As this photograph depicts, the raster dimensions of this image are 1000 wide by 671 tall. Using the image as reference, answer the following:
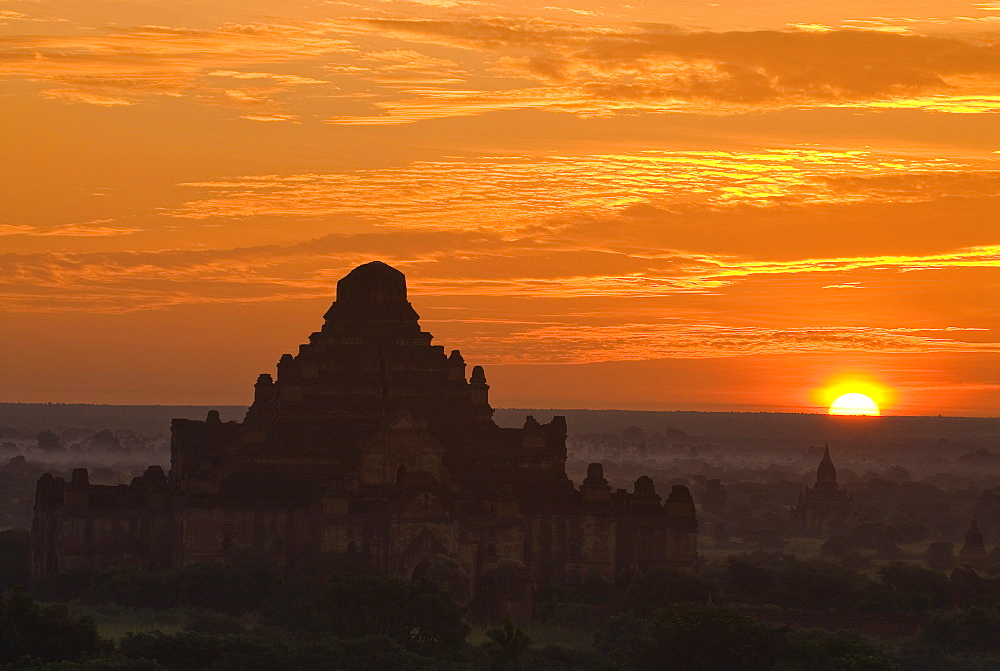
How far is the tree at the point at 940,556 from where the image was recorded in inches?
5250

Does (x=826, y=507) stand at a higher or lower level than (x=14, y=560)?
higher

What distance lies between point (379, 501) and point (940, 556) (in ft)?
196

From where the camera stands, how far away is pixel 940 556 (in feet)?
446

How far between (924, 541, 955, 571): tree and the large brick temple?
44742 mm

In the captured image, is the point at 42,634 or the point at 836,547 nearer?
the point at 42,634

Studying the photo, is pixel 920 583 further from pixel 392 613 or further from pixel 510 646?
pixel 510 646

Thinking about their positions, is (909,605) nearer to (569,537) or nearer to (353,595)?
(569,537)

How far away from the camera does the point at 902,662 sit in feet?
249

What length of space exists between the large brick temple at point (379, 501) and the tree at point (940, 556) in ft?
147

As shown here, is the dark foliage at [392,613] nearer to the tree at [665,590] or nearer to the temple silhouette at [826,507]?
the tree at [665,590]

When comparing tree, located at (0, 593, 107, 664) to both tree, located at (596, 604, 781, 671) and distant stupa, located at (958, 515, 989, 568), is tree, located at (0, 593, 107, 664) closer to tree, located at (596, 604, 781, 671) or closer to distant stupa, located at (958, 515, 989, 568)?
tree, located at (596, 604, 781, 671)

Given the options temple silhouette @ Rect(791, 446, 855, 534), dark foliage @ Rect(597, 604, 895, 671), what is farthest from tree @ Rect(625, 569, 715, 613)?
temple silhouette @ Rect(791, 446, 855, 534)

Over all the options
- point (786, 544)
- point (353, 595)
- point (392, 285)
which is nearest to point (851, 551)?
point (786, 544)

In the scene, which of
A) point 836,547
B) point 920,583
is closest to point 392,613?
point 920,583
